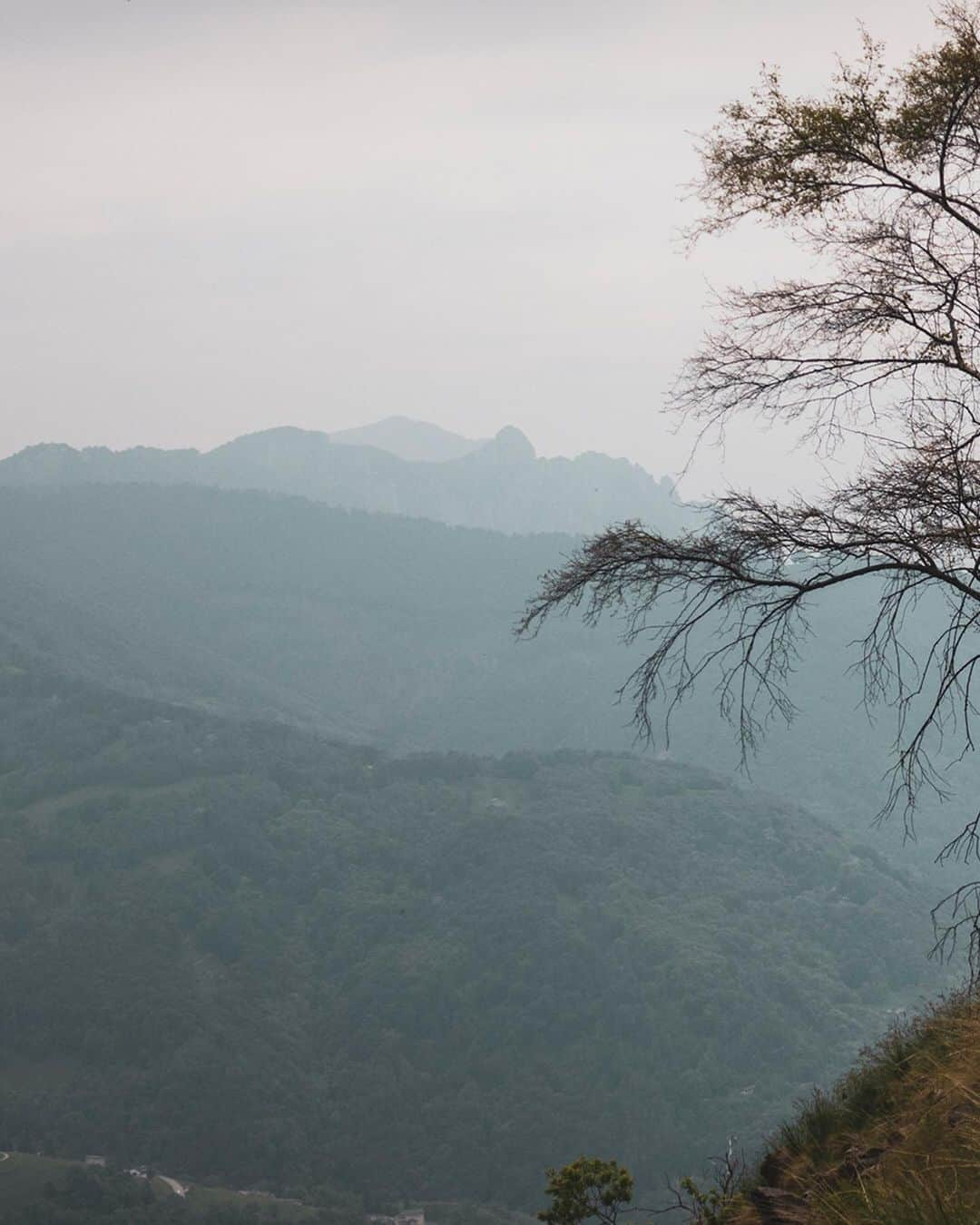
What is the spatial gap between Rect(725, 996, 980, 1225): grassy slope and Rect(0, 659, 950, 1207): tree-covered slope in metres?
89.7

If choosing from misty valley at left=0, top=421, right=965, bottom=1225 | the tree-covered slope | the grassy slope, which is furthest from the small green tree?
the tree-covered slope

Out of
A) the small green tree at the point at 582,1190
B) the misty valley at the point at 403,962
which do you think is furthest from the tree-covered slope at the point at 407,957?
the small green tree at the point at 582,1190

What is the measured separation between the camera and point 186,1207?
85.9m

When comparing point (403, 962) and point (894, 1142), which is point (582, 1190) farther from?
point (403, 962)

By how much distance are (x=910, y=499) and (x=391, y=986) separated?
399 feet

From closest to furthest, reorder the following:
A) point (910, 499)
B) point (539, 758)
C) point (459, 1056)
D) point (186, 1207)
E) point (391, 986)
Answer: point (910, 499) < point (186, 1207) < point (459, 1056) < point (391, 986) < point (539, 758)

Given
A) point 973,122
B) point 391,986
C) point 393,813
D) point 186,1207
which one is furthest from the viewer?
point 393,813

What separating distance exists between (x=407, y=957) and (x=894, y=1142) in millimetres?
125752

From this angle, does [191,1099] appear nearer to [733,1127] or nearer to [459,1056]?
[459,1056]

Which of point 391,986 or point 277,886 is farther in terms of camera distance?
point 277,886

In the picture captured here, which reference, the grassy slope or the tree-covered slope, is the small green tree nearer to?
the grassy slope

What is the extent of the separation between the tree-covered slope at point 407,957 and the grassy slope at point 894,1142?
8970 centimetres

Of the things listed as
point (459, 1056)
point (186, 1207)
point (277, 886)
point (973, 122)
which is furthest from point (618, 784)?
point (973, 122)

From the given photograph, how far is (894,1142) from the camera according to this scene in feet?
18.5
